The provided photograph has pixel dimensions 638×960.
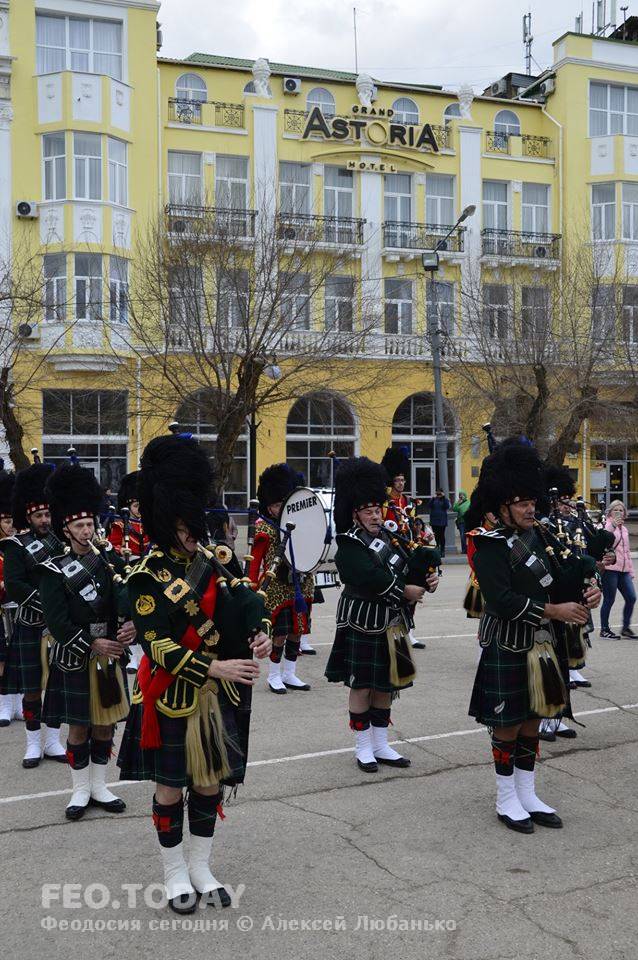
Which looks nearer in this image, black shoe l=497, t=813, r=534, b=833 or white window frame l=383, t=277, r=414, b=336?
black shoe l=497, t=813, r=534, b=833

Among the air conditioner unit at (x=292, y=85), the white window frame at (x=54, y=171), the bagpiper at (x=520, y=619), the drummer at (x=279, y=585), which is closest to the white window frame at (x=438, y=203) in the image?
the air conditioner unit at (x=292, y=85)

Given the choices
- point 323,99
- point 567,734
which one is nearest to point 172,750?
point 567,734

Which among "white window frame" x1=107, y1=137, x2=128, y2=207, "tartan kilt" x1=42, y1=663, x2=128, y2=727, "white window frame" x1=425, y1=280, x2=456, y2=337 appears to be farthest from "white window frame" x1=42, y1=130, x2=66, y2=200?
"tartan kilt" x1=42, y1=663, x2=128, y2=727

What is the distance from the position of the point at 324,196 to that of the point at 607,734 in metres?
27.9

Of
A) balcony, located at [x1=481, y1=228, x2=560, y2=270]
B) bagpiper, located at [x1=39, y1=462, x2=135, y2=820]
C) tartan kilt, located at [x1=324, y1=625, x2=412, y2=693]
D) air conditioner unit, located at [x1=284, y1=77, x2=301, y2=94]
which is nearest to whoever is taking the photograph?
bagpiper, located at [x1=39, y1=462, x2=135, y2=820]

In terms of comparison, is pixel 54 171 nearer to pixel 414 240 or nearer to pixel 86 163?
pixel 86 163

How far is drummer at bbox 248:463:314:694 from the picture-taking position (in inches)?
349

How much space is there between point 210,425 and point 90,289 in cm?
598

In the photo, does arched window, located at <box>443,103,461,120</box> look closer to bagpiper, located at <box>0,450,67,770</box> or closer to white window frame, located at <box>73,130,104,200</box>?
white window frame, located at <box>73,130,104,200</box>

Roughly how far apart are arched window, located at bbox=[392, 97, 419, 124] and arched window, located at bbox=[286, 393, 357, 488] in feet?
36.4

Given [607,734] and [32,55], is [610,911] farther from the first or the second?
[32,55]

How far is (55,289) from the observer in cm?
2614

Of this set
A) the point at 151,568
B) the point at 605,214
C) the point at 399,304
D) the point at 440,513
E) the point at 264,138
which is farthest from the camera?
the point at 605,214

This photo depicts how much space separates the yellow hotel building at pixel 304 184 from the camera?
2680cm
